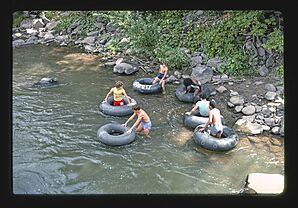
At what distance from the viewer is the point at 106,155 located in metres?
7.68

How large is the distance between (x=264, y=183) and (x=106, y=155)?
2899mm

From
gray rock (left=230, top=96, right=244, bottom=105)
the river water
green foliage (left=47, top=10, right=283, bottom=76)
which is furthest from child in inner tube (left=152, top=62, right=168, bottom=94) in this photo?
gray rock (left=230, top=96, right=244, bottom=105)

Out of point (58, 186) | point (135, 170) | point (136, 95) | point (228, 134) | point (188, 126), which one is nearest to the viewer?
point (58, 186)

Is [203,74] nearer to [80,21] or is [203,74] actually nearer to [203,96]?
[203,96]

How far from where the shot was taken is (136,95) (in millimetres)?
10617

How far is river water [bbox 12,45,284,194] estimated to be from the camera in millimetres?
6777

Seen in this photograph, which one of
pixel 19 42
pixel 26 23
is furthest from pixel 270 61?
pixel 26 23

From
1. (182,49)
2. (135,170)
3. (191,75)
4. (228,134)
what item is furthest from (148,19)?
(135,170)

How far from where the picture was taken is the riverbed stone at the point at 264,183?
6.05 m

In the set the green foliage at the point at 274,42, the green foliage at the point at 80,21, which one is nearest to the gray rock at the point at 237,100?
the green foliage at the point at 274,42

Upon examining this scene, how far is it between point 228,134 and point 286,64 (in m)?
5.97

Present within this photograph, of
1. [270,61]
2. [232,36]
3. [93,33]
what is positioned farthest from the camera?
[93,33]

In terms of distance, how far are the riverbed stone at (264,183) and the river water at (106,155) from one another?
32 centimetres
